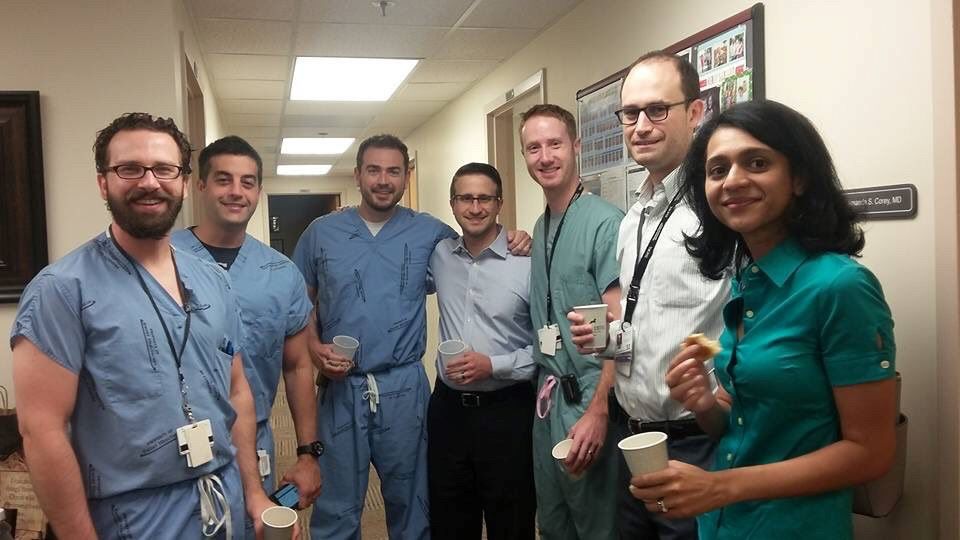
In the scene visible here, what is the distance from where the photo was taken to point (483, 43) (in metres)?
3.88

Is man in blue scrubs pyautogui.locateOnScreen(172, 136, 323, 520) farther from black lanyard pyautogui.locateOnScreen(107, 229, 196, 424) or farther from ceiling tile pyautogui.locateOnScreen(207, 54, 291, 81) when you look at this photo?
ceiling tile pyautogui.locateOnScreen(207, 54, 291, 81)

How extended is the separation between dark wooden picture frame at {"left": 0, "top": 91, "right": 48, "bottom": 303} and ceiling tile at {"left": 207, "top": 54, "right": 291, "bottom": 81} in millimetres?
1609

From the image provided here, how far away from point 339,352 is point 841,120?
1562mm

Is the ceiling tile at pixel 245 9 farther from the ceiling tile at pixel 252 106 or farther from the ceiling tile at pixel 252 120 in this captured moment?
the ceiling tile at pixel 252 120

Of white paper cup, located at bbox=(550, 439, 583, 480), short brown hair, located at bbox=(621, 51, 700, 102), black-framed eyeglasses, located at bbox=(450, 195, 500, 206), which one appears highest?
short brown hair, located at bbox=(621, 51, 700, 102)

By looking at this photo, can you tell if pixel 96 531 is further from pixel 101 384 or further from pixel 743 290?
pixel 743 290

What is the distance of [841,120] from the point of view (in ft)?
5.69

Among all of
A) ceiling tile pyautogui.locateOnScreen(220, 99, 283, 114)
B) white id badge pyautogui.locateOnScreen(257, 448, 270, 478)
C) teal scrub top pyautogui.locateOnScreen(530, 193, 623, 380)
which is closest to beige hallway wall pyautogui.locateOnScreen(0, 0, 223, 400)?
white id badge pyautogui.locateOnScreen(257, 448, 270, 478)

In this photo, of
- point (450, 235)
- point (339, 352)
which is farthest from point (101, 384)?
point (450, 235)

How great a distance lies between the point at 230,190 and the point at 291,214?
37.8ft

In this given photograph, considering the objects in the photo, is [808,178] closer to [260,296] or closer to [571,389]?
[571,389]

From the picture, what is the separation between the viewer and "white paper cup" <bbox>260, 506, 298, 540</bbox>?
128 centimetres

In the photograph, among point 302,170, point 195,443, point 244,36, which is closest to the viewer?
point 195,443

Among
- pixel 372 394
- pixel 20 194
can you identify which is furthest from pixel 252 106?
pixel 372 394
